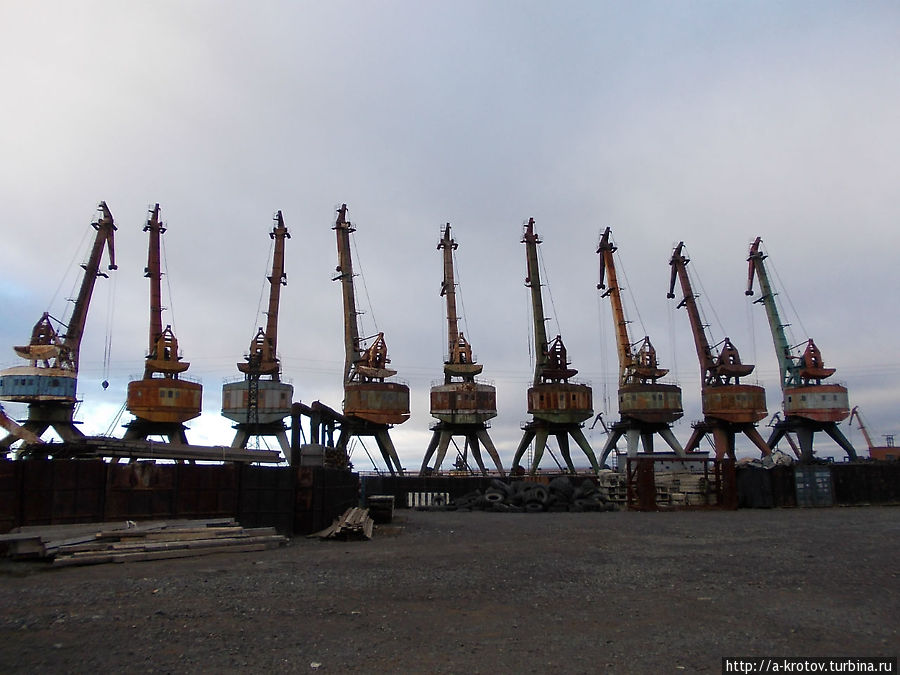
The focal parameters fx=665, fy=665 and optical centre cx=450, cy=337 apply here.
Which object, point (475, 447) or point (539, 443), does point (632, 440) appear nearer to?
point (539, 443)

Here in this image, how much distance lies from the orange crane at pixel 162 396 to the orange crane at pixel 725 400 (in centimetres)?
5226

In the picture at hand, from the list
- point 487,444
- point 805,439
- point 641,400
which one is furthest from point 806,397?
point 487,444

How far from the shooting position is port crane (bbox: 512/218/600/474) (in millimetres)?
68125

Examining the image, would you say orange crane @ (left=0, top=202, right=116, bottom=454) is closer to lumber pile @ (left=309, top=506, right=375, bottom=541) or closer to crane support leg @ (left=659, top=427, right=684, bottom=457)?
lumber pile @ (left=309, top=506, right=375, bottom=541)

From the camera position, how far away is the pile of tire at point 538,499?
34.5m

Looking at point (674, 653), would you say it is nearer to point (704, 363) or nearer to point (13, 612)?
point (13, 612)

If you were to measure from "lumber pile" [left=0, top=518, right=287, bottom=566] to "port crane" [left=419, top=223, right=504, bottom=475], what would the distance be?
161ft

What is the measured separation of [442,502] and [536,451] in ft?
92.5

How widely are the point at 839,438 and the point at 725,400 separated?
49.4ft

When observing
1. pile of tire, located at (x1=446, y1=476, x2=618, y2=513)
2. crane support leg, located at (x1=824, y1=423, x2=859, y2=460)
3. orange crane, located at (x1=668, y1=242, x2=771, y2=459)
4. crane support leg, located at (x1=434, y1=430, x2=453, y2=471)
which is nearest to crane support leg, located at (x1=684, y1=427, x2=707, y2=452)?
orange crane, located at (x1=668, y1=242, x2=771, y2=459)

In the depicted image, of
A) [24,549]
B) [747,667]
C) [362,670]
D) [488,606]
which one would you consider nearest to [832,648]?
[747,667]

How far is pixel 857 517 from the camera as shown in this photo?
28078 mm

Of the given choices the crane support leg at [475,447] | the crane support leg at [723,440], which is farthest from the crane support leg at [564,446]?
the crane support leg at [723,440]

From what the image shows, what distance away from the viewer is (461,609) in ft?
34.3
